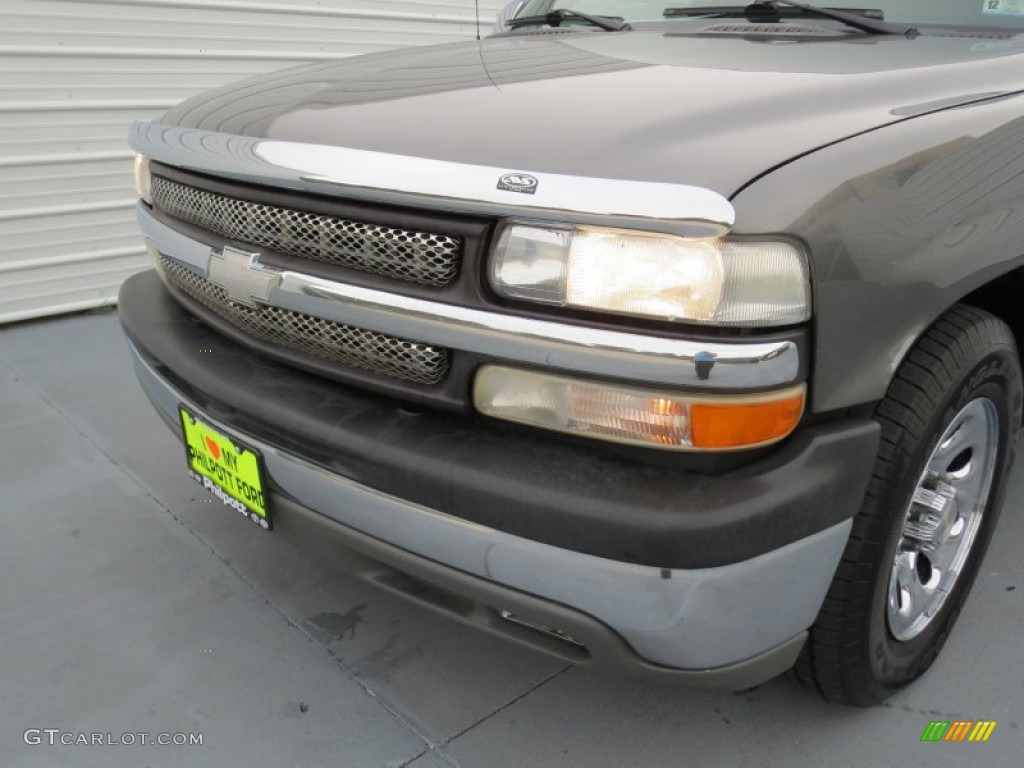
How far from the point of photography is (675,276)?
4.27 feet

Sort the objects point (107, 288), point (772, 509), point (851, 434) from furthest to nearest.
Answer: point (107, 288) < point (851, 434) < point (772, 509)

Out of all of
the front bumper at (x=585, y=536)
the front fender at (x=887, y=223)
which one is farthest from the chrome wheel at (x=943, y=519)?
the front bumper at (x=585, y=536)

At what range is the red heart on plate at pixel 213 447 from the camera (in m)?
1.82

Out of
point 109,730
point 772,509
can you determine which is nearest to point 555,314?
point 772,509

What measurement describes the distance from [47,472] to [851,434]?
261 cm

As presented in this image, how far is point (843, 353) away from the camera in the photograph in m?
1.39

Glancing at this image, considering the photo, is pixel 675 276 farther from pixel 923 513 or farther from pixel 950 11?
pixel 950 11

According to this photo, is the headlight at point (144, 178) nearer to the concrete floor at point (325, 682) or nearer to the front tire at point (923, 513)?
the concrete floor at point (325, 682)

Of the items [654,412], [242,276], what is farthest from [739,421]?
[242,276]

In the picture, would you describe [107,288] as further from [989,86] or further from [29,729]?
[989,86]

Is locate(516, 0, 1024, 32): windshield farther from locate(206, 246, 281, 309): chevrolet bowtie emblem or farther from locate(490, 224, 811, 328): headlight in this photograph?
locate(206, 246, 281, 309): chevrolet bowtie emblem

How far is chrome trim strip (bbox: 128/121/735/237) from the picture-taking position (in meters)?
1.28

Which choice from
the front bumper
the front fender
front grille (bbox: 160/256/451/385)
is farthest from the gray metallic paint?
front grille (bbox: 160/256/451/385)

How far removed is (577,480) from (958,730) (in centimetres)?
118
